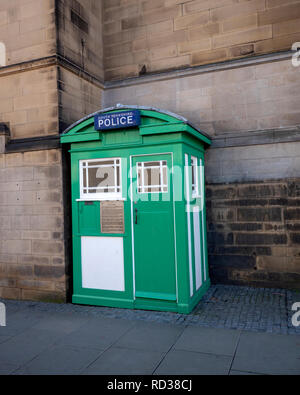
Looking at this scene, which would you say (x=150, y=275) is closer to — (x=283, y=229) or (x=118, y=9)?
(x=283, y=229)

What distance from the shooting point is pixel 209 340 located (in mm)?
4164

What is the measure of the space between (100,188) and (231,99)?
125 inches

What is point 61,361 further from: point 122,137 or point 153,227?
point 122,137

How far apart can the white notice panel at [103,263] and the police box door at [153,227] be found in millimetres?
302

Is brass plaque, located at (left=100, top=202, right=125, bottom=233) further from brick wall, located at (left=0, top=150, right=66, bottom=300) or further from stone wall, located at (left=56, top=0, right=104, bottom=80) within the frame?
stone wall, located at (left=56, top=0, right=104, bottom=80)

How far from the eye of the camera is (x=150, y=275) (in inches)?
212

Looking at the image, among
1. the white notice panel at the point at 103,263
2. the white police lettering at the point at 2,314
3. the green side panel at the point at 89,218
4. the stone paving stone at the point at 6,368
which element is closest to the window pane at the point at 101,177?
the green side panel at the point at 89,218

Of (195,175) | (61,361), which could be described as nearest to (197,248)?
(195,175)

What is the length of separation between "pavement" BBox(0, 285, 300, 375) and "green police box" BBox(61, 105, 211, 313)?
1.22 feet

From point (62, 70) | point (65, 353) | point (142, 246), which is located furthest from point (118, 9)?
point (65, 353)

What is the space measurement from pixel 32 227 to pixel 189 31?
16.6 feet

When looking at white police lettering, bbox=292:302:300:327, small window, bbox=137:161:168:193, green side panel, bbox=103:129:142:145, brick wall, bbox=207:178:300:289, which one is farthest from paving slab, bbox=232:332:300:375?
green side panel, bbox=103:129:142:145

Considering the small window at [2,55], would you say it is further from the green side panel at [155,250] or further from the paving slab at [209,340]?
the paving slab at [209,340]

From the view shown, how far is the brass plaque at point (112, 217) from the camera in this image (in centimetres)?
555
